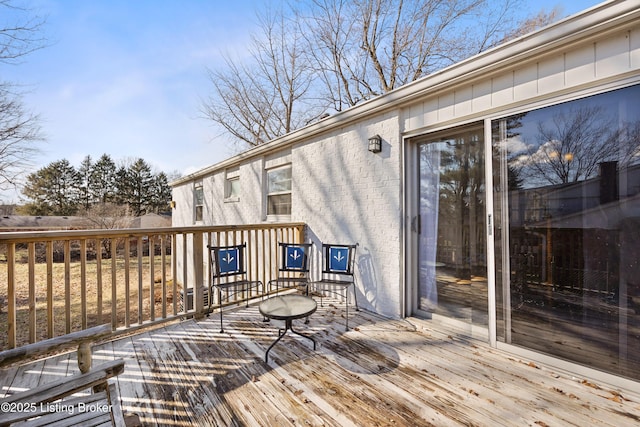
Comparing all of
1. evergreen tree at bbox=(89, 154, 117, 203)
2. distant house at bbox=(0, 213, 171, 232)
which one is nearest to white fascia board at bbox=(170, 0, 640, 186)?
distant house at bbox=(0, 213, 171, 232)

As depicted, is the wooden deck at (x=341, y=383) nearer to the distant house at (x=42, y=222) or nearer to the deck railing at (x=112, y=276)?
Result: the deck railing at (x=112, y=276)

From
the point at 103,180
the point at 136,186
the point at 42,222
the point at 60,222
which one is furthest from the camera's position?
the point at 136,186

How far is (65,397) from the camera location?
1312 millimetres

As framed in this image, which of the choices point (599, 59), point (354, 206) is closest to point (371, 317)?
point (354, 206)

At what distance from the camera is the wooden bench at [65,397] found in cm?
119

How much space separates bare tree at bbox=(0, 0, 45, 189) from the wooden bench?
836cm

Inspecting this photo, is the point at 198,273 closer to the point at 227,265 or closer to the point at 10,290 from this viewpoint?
the point at 227,265

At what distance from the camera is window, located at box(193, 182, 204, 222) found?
9.60 meters

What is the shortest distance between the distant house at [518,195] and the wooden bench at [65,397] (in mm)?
2842

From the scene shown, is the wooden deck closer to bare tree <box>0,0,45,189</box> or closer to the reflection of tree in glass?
the reflection of tree in glass

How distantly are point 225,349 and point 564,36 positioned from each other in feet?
12.5

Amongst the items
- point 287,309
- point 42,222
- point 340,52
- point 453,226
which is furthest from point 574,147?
point 42,222

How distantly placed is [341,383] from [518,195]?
220 centimetres

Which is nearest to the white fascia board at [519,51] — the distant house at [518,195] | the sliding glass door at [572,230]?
the distant house at [518,195]
